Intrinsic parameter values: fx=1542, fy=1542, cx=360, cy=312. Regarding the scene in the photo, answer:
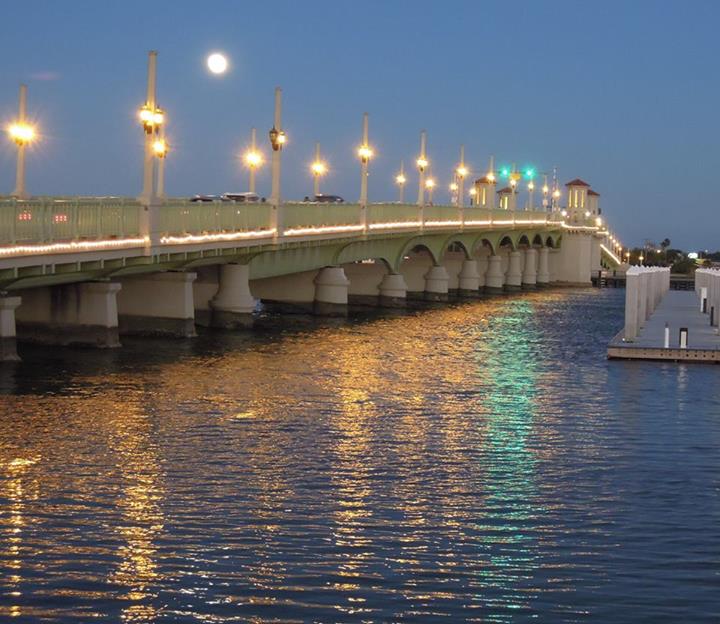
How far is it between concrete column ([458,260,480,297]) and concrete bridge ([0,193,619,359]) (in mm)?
9314

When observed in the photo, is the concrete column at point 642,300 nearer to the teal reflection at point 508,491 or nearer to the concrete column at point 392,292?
the teal reflection at point 508,491

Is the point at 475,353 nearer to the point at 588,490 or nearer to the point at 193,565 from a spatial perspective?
the point at 588,490

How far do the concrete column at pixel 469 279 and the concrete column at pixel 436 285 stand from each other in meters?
14.2

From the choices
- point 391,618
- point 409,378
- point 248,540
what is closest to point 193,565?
point 248,540

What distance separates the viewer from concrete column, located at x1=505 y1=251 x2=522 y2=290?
452 feet

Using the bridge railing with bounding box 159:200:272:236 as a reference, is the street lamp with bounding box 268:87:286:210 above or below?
above

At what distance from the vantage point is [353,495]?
80.5ft

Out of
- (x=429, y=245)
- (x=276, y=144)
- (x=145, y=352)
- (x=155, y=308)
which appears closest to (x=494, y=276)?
(x=429, y=245)

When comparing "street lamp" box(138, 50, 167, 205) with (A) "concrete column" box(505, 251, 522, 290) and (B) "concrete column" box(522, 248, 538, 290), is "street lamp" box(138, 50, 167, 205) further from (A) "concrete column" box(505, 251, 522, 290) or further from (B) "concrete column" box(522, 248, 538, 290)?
(B) "concrete column" box(522, 248, 538, 290)

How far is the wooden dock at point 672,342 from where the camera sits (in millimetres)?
50531

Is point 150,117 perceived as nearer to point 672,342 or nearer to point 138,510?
point 672,342

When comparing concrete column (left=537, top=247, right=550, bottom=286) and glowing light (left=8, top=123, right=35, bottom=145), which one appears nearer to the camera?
glowing light (left=8, top=123, right=35, bottom=145)

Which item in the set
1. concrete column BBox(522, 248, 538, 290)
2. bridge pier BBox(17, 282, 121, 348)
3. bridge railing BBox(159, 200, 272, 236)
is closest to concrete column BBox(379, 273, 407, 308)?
bridge railing BBox(159, 200, 272, 236)

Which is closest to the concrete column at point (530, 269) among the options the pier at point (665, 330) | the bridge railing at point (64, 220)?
the pier at point (665, 330)
